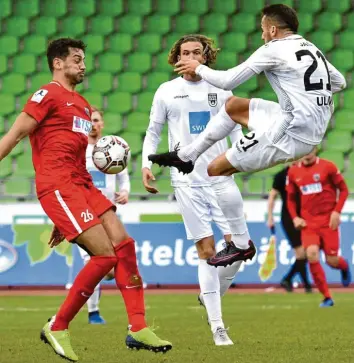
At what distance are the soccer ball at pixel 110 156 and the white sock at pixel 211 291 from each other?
124 cm

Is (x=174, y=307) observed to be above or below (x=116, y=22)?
below

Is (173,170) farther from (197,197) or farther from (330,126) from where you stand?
(330,126)

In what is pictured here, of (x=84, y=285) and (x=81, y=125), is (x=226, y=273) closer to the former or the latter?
(x=84, y=285)

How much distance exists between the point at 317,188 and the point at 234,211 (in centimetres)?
564

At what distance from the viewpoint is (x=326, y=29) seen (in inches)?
814

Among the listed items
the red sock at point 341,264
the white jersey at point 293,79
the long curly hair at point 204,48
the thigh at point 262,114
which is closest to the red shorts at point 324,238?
the red sock at point 341,264

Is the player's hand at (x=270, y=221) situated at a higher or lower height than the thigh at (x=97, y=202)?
lower

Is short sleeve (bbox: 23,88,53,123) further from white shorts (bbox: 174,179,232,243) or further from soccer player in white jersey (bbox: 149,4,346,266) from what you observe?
white shorts (bbox: 174,179,232,243)

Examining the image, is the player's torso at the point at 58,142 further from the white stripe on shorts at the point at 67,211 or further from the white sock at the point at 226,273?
the white sock at the point at 226,273

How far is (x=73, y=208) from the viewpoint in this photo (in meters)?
6.80

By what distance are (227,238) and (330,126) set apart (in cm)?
1120

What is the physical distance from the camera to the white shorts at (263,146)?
7.20m

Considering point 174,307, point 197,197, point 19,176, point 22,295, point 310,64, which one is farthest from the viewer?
point 19,176

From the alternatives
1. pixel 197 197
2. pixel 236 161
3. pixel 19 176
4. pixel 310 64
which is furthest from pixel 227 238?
pixel 19 176
